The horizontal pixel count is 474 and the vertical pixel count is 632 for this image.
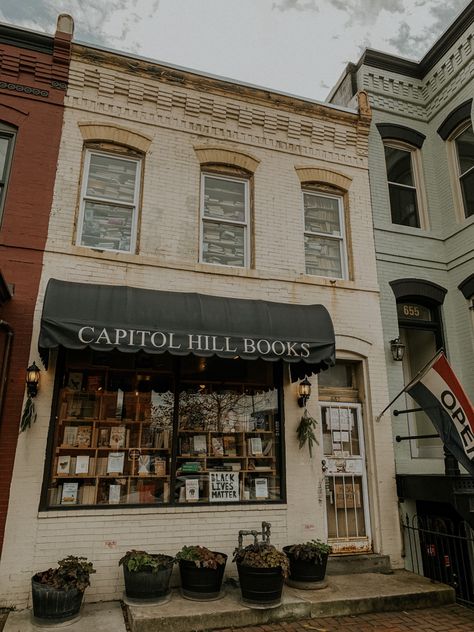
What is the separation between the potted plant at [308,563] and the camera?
623 centimetres

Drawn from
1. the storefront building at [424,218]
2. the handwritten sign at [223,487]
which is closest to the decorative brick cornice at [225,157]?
the storefront building at [424,218]

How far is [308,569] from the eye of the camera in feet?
20.5

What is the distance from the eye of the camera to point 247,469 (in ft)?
23.7

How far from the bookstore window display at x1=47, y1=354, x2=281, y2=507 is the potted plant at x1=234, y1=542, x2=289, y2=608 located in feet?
4.12

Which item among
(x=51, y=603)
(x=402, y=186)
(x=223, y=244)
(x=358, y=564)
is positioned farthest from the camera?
(x=402, y=186)

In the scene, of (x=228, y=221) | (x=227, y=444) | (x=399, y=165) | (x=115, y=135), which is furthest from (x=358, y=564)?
(x=115, y=135)

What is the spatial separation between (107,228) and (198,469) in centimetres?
405

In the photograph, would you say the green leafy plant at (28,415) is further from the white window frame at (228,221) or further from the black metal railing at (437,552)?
the black metal railing at (437,552)

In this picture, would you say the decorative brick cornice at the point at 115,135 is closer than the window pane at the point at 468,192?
Yes

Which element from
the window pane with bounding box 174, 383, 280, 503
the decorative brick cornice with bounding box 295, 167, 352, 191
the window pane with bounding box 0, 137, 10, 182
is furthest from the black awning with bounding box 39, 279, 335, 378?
the decorative brick cornice with bounding box 295, 167, 352, 191

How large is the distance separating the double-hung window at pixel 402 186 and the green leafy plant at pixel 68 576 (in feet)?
26.6

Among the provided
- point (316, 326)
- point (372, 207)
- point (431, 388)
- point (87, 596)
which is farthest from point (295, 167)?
point (87, 596)

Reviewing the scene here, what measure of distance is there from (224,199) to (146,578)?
603 cm

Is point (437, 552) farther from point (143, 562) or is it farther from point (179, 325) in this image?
point (179, 325)
